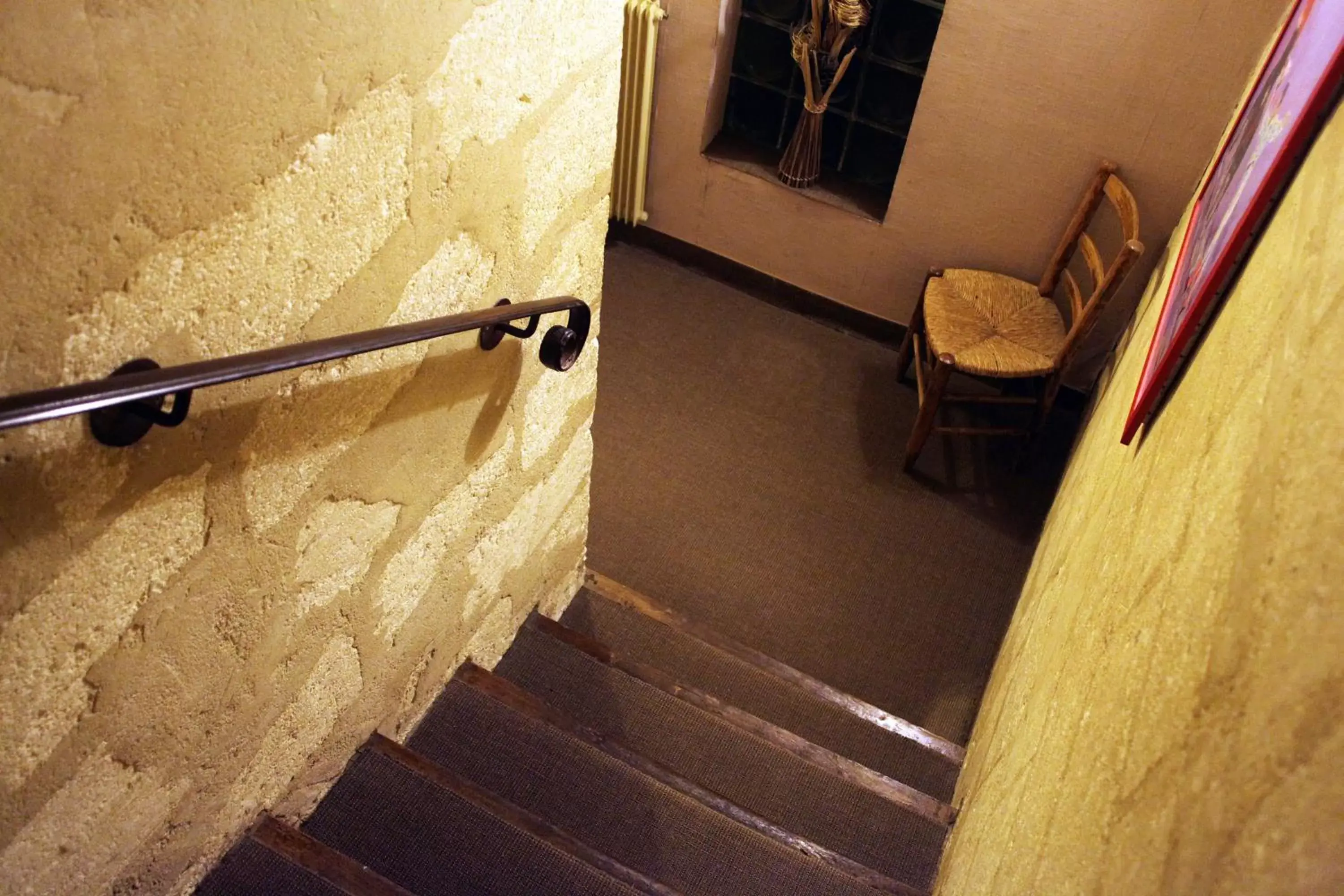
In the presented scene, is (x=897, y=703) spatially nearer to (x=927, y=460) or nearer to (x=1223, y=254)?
(x=927, y=460)

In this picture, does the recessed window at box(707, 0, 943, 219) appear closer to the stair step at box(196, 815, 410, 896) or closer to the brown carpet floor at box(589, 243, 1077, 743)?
the brown carpet floor at box(589, 243, 1077, 743)

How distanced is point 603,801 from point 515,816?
229 mm

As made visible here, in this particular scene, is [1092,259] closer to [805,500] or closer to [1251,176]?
[805,500]

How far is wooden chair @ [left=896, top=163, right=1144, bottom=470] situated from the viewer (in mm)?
3076

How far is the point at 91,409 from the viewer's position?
81cm

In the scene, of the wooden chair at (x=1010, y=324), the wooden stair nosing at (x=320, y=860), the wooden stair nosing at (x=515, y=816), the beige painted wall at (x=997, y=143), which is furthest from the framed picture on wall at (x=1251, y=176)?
the wooden stair nosing at (x=320, y=860)

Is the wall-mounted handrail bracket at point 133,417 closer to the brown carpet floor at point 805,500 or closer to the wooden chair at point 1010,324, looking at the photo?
the brown carpet floor at point 805,500

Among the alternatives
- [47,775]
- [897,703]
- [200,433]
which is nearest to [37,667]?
[47,775]

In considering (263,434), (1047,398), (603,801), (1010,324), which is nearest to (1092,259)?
(1010,324)

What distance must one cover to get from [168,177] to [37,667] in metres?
0.53

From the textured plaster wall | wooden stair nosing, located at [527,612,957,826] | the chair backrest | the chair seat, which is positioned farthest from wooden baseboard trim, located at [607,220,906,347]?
the textured plaster wall

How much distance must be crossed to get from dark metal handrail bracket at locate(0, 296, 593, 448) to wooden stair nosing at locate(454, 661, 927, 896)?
1022 mm

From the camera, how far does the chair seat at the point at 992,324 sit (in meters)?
3.16

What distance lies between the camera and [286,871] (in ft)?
5.43
